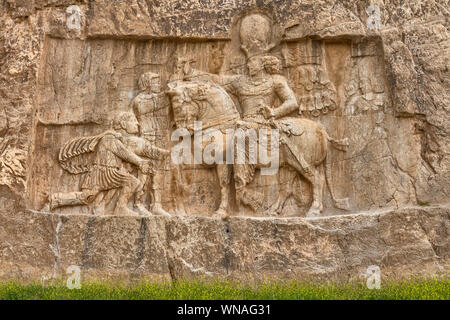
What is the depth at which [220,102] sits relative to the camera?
10000 millimetres

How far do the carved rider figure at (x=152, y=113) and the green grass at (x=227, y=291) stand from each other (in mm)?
1526

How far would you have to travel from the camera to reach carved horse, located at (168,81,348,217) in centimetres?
977

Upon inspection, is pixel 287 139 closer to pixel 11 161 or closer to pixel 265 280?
pixel 265 280

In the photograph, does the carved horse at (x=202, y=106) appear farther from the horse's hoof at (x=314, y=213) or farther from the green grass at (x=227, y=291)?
the green grass at (x=227, y=291)

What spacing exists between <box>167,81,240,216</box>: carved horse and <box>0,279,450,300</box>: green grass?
1.77m

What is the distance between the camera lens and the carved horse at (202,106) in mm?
9953

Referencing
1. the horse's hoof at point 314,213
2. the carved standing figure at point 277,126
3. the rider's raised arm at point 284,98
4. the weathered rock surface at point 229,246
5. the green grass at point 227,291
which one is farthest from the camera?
the rider's raised arm at point 284,98

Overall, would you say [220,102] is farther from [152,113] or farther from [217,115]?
[152,113]

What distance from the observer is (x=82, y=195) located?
980cm

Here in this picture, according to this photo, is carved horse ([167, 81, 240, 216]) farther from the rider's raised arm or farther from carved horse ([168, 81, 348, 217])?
the rider's raised arm

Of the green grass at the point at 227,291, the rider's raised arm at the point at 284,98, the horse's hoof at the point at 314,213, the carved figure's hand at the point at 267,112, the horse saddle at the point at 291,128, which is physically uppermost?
the rider's raised arm at the point at 284,98

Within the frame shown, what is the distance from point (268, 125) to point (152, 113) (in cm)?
158

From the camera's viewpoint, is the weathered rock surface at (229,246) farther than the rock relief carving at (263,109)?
No

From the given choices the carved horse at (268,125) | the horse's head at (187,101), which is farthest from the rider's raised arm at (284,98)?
the horse's head at (187,101)
